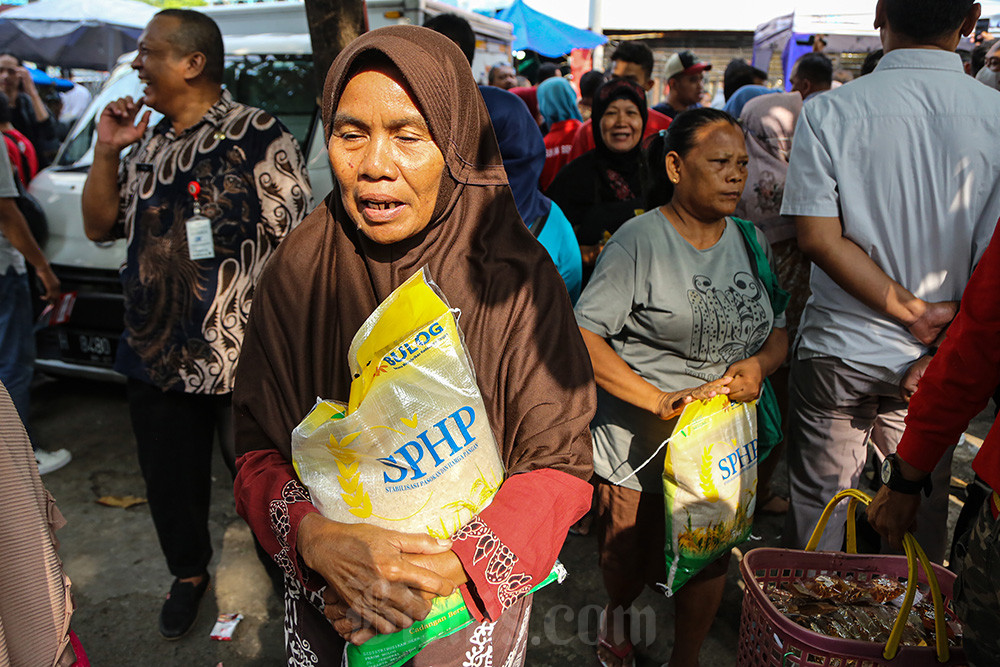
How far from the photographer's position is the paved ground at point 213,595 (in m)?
2.76

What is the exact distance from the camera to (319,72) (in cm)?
306

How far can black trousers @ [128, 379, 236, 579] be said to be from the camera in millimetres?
2678

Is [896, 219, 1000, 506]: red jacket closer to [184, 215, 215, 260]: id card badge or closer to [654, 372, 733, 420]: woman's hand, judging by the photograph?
[654, 372, 733, 420]: woman's hand

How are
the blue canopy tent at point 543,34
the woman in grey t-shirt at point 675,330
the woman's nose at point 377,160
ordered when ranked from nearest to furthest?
the woman's nose at point 377,160
the woman in grey t-shirt at point 675,330
the blue canopy tent at point 543,34

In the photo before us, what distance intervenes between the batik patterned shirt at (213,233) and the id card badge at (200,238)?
17mm

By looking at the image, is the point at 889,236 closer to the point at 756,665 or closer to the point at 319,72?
the point at 756,665

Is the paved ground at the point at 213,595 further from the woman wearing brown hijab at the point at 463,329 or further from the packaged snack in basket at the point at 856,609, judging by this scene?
the woman wearing brown hijab at the point at 463,329

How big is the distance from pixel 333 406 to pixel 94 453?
385 centimetres

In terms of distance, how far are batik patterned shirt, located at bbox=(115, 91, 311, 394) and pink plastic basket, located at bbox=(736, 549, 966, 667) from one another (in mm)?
1929

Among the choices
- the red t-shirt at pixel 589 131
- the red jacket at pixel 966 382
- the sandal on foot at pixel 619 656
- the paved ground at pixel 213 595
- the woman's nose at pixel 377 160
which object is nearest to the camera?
the woman's nose at pixel 377 160

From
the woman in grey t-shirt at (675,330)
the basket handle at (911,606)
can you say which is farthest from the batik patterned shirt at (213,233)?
the basket handle at (911,606)

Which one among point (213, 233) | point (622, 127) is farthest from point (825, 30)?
point (213, 233)

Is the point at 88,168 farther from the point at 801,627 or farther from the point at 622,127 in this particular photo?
the point at 801,627

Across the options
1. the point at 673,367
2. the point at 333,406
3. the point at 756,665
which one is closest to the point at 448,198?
the point at 333,406
